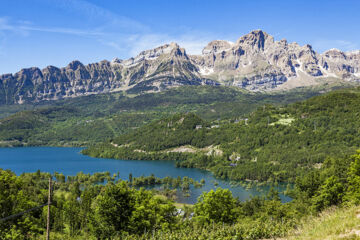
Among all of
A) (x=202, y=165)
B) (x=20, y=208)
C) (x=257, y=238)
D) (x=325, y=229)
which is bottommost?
(x=202, y=165)

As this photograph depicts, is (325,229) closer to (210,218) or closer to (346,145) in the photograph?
(210,218)

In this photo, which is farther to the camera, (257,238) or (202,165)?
(202,165)

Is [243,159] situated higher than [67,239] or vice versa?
[67,239]

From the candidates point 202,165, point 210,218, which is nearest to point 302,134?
point 202,165

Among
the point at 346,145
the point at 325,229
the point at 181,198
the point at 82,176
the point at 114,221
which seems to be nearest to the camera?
the point at 325,229

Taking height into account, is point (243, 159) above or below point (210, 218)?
below

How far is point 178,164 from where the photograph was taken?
193125 millimetres

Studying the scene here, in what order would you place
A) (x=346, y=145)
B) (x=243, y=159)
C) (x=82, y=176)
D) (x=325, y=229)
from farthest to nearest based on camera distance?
(x=243, y=159) → (x=346, y=145) → (x=82, y=176) → (x=325, y=229)

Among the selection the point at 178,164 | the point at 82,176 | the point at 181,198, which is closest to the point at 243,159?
the point at 178,164

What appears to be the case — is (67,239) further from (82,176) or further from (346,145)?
(346,145)

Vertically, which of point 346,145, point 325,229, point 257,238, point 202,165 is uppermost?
point 325,229

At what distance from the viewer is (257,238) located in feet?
92.2

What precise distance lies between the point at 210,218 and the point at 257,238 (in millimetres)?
25539

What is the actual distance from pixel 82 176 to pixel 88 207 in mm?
82836
